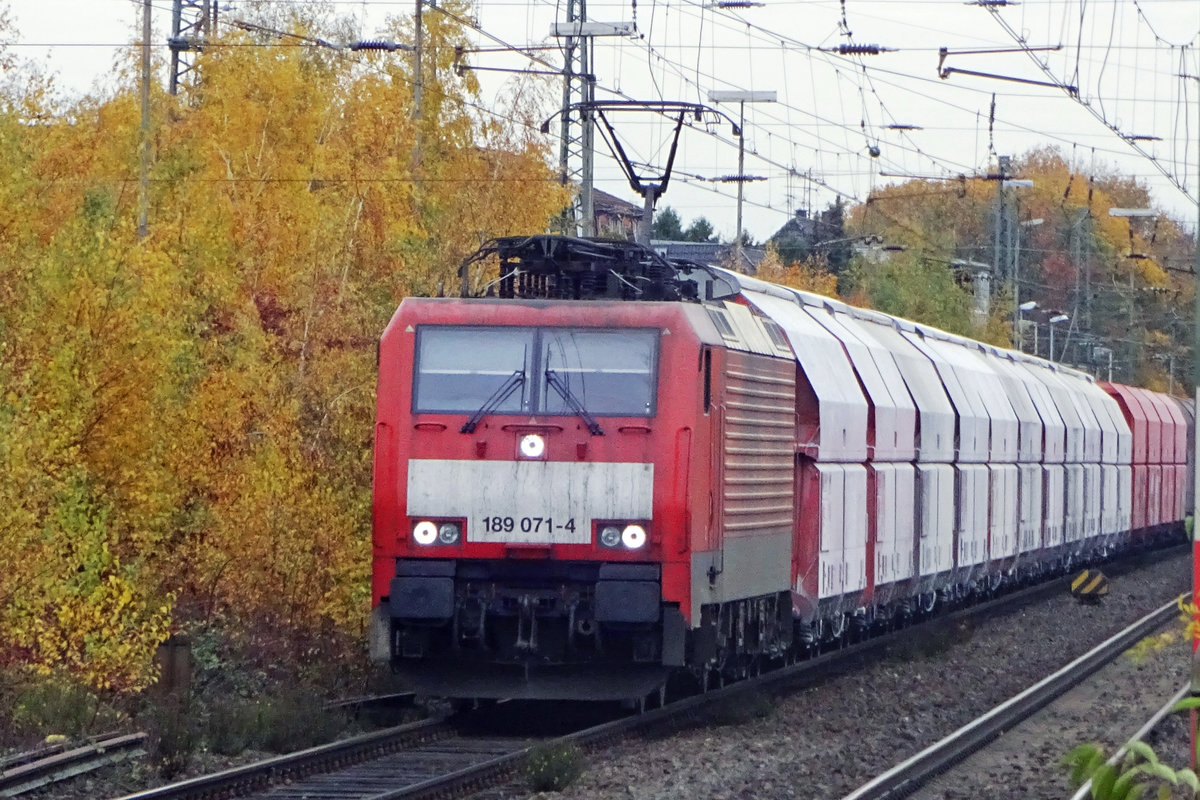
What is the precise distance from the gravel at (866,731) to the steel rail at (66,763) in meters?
2.20

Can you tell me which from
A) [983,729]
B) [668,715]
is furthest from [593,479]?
[983,729]

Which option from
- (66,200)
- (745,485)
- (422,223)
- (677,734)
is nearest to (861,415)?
(745,485)

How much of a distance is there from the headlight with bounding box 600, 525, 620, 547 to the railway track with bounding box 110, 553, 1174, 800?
1.26 m

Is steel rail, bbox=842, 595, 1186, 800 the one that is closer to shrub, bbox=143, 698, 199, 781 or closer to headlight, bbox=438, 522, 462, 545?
headlight, bbox=438, 522, 462, 545

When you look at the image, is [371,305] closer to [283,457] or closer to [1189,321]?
[283,457]

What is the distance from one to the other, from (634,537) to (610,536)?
158 millimetres

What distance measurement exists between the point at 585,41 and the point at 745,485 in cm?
1201

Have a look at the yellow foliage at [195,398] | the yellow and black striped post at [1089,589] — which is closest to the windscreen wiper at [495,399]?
the yellow foliage at [195,398]

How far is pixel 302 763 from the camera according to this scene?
10.6m

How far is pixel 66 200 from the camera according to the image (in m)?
Result: 29.9

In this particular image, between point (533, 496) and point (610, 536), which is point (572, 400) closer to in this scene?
point (533, 496)

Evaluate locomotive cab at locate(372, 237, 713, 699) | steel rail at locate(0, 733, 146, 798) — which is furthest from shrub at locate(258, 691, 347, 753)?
steel rail at locate(0, 733, 146, 798)

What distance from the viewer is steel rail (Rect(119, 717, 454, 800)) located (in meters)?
9.41

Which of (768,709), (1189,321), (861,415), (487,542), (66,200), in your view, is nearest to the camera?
(487,542)
